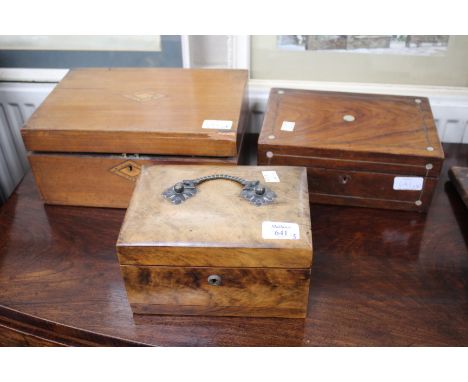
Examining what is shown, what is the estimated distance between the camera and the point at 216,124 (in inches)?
38.5

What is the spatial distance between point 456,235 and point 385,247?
160mm

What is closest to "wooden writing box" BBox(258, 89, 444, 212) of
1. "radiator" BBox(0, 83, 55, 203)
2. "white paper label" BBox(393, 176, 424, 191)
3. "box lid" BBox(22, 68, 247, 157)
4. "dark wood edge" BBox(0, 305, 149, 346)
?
"white paper label" BBox(393, 176, 424, 191)

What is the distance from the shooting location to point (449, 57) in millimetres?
1207

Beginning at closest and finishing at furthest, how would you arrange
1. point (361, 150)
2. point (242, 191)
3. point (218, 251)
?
point (218, 251) → point (242, 191) → point (361, 150)

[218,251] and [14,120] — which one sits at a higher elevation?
[218,251]

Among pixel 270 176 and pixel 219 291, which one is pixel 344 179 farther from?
pixel 219 291

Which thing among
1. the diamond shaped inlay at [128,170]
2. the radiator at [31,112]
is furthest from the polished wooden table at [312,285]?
the radiator at [31,112]

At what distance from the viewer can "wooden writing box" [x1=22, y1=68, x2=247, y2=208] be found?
0.97 meters

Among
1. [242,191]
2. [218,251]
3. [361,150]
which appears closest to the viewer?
[218,251]

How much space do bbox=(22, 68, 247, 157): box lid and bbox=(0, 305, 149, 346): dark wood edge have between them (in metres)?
0.34

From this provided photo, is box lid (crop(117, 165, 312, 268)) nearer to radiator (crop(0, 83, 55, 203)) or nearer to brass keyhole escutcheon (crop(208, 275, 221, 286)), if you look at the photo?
brass keyhole escutcheon (crop(208, 275, 221, 286))

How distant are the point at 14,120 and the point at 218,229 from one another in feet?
3.13

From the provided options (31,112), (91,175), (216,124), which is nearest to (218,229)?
(216,124)
